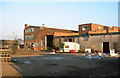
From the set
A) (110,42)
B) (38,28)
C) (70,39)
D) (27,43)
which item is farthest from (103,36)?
(27,43)

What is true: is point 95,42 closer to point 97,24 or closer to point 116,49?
point 116,49

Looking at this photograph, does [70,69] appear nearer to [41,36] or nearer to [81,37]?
[81,37]

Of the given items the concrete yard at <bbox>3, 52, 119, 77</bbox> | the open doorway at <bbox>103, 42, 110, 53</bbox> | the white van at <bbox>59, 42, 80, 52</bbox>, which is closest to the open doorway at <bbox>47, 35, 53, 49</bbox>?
the white van at <bbox>59, 42, 80, 52</bbox>

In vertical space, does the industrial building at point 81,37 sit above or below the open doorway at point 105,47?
above

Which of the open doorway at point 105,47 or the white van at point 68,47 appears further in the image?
the white van at point 68,47

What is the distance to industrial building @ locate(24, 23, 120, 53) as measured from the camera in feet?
102

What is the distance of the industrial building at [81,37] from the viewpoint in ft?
102

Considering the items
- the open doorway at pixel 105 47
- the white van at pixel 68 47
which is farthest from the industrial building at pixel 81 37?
the white van at pixel 68 47

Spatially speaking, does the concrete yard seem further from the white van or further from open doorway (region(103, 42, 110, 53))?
open doorway (region(103, 42, 110, 53))

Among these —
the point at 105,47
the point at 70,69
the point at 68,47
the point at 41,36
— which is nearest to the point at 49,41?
the point at 41,36

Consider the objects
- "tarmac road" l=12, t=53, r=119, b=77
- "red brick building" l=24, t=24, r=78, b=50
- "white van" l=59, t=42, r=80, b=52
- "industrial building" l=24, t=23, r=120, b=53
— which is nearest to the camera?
"tarmac road" l=12, t=53, r=119, b=77

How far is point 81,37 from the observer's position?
3675 cm

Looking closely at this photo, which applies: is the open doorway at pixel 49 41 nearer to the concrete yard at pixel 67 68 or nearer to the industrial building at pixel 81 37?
the industrial building at pixel 81 37

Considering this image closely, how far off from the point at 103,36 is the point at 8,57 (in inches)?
952
